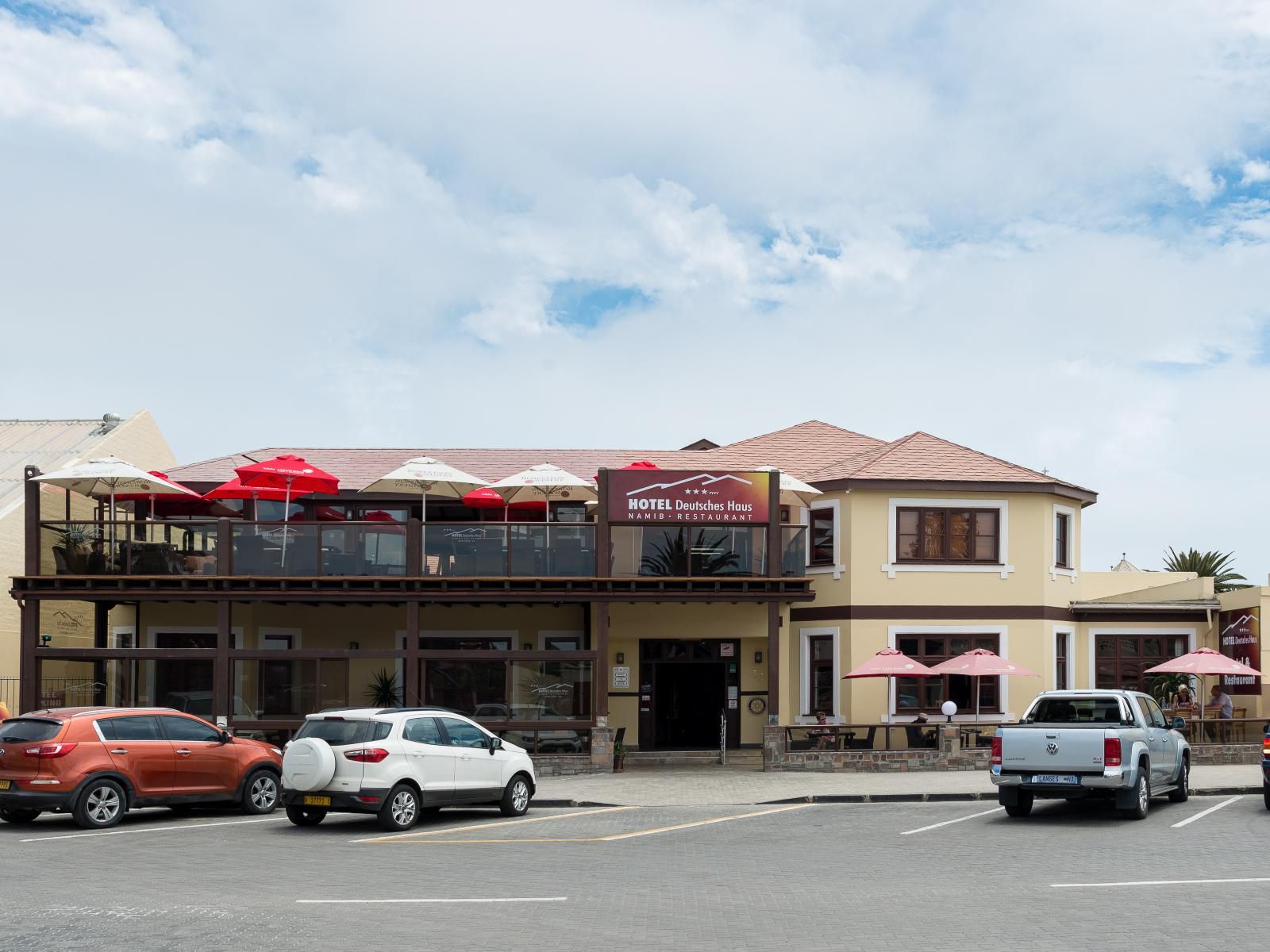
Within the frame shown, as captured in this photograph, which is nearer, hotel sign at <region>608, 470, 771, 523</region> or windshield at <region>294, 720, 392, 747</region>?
windshield at <region>294, 720, 392, 747</region>

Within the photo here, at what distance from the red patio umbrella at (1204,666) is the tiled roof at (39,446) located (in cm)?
2424

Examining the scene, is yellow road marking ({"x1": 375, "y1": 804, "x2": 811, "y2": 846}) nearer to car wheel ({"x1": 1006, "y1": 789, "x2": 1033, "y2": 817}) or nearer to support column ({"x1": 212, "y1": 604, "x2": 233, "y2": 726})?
car wheel ({"x1": 1006, "y1": 789, "x2": 1033, "y2": 817})

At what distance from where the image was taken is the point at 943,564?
29.4 meters

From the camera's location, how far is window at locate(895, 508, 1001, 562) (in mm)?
29391

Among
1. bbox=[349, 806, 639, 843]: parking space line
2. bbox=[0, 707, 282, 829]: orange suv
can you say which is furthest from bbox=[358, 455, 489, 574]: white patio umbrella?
bbox=[0, 707, 282, 829]: orange suv

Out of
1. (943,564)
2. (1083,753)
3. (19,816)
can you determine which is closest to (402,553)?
(19,816)

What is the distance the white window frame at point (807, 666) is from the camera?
29.2 m

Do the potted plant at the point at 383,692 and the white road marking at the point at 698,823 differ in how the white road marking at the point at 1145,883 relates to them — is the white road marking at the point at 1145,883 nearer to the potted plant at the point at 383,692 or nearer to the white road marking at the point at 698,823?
the white road marking at the point at 698,823

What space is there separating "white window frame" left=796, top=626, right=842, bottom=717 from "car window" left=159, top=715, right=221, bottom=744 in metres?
14.2

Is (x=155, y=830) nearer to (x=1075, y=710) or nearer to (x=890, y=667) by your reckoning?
(x=1075, y=710)

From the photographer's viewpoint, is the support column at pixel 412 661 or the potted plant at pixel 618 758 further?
the support column at pixel 412 661

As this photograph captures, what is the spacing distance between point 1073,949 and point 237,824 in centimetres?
1187

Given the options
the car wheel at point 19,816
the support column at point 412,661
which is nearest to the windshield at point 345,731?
the car wheel at point 19,816

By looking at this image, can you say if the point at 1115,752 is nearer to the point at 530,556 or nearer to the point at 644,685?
the point at 530,556
